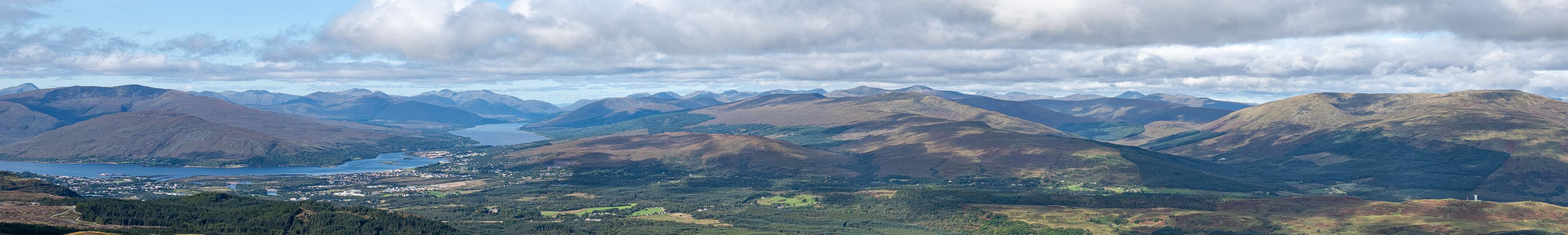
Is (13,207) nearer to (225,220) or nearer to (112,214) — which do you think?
(112,214)

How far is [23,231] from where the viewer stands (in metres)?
149

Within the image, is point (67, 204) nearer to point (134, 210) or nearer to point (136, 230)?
point (134, 210)

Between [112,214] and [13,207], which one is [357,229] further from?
[13,207]

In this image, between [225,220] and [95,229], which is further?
[225,220]

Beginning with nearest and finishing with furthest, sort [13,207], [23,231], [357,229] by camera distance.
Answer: [23,231], [13,207], [357,229]

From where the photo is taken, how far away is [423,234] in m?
189

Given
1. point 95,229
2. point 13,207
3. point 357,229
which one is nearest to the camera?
point 95,229

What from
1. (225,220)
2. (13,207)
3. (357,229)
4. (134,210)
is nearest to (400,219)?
(357,229)

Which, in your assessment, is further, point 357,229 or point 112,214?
point 357,229

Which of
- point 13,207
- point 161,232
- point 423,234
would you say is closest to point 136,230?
point 161,232

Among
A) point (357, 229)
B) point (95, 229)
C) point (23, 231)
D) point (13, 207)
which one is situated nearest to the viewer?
point (23, 231)

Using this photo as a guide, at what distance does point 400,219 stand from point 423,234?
11.3m

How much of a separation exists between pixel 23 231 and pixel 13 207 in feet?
103

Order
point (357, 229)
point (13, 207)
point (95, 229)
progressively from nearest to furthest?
1. point (95, 229)
2. point (13, 207)
3. point (357, 229)
